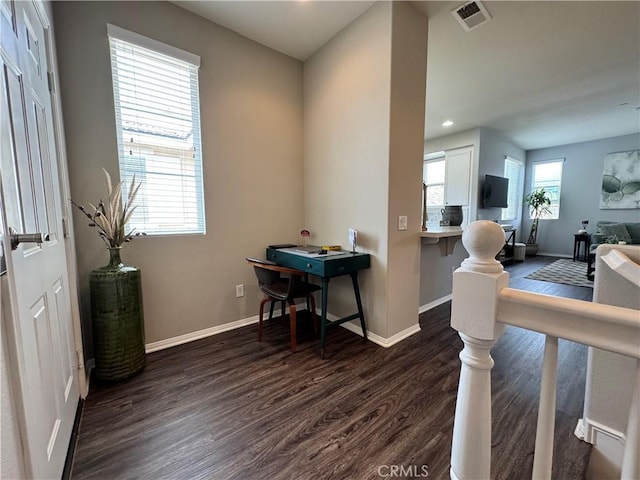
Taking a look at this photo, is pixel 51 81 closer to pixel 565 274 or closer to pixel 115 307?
pixel 115 307

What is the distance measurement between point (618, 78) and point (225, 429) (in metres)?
5.81

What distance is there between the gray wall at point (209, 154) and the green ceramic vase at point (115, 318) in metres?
0.32

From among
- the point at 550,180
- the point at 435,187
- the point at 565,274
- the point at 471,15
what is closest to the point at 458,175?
the point at 435,187

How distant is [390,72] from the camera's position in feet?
7.06

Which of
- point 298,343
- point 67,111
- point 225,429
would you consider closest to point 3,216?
point 225,429

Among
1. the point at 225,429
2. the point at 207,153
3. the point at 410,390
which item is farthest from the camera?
the point at 207,153

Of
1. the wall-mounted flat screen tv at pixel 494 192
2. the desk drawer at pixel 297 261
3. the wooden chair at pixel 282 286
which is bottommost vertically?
the wooden chair at pixel 282 286

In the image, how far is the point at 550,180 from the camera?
7035 mm

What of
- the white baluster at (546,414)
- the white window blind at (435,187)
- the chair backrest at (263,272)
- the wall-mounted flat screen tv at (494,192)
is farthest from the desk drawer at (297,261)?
the wall-mounted flat screen tv at (494,192)

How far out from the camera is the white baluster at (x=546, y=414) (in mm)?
558

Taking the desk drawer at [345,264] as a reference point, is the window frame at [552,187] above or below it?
above

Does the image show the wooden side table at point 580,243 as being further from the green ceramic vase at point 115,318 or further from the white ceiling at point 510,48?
the green ceramic vase at point 115,318

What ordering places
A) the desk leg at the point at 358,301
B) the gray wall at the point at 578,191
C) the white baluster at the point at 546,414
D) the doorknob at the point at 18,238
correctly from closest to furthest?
the white baluster at the point at 546,414, the doorknob at the point at 18,238, the desk leg at the point at 358,301, the gray wall at the point at 578,191

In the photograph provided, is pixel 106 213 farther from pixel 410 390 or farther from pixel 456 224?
pixel 456 224
